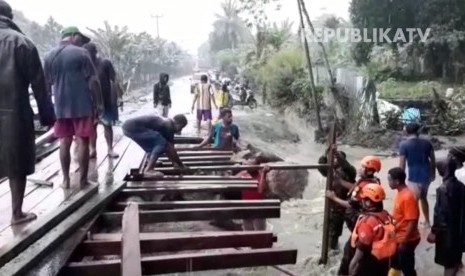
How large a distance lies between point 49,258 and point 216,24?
5235 cm

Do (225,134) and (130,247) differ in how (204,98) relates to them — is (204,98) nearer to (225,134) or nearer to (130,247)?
(225,134)

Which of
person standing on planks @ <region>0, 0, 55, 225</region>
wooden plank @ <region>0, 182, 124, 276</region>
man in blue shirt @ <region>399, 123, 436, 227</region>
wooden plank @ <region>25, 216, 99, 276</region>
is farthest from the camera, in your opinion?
man in blue shirt @ <region>399, 123, 436, 227</region>

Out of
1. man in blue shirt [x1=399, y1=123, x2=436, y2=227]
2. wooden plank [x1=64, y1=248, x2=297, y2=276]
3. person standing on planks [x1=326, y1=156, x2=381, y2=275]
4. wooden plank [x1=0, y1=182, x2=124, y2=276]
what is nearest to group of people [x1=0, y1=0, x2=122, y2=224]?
wooden plank [x1=0, y1=182, x2=124, y2=276]

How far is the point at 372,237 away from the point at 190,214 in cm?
164

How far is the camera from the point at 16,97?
3.60m

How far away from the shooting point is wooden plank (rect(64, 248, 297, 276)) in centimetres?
363

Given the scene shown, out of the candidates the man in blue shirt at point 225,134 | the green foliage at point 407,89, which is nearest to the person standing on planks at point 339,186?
the man in blue shirt at point 225,134

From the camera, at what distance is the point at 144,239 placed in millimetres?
4113

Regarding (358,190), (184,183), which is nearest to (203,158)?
(184,183)

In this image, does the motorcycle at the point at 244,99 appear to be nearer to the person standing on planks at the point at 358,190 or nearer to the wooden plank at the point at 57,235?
the person standing on planks at the point at 358,190

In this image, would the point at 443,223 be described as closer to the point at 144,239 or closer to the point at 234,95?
the point at 144,239

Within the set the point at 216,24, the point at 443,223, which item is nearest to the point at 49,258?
the point at 443,223

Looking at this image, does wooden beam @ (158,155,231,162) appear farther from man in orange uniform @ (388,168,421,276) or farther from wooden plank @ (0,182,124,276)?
man in orange uniform @ (388,168,421,276)

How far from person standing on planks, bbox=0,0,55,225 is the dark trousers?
11.8 ft
